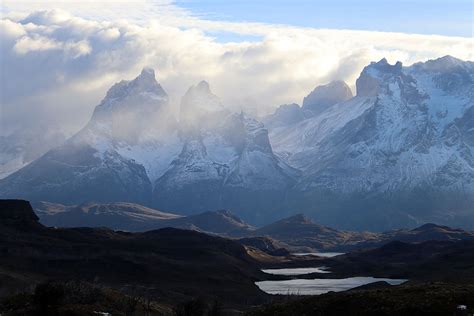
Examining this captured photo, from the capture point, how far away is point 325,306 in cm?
8044

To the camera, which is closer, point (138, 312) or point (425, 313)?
point (425, 313)

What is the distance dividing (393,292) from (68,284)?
33737 mm

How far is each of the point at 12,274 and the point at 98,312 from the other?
98.1 metres

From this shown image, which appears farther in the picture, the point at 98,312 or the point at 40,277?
the point at 40,277

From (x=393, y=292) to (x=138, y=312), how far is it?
30.0 metres

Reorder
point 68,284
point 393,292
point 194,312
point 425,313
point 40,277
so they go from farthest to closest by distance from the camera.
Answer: point 40,277 < point 68,284 < point 194,312 < point 393,292 < point 425,313

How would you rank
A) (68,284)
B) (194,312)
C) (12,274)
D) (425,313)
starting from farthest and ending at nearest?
(12,274), (68,284), (194,312), (425,313)

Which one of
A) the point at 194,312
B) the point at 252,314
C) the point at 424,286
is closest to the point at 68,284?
the point at 194,312

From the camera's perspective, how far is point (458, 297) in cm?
7488

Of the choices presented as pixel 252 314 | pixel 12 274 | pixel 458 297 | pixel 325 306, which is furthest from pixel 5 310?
pixel 12 274

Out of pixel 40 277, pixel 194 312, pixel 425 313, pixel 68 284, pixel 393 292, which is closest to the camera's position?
pixel 425 313

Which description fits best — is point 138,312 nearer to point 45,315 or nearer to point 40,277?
point 45,315

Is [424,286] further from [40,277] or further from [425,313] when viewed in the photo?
[40,277]

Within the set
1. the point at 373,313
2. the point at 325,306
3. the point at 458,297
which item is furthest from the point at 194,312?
the point at 458,297
